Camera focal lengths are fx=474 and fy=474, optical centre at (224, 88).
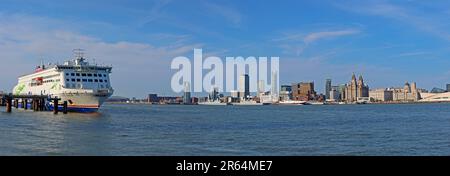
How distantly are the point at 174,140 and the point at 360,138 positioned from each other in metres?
11.8

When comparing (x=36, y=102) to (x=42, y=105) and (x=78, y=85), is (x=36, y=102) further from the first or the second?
(x=78, y=85)

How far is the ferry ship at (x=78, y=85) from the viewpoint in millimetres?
62406

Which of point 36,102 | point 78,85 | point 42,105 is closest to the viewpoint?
point 78,85

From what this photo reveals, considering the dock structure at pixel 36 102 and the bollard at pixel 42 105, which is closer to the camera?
the dock structure at pixel 36 102

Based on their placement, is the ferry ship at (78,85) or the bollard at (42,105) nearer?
the ferry ship at (78,85)

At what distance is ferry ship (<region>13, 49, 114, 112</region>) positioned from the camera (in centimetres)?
6241

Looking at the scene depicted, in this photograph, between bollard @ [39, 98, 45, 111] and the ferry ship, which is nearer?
the ferry ship

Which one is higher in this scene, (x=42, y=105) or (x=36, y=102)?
(x=36, y=102)

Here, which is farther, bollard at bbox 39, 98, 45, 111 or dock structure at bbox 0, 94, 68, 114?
bollard at bbox 39, 98, 45, 111

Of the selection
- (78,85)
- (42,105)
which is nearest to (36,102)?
(42,105)

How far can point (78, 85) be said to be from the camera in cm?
6562
